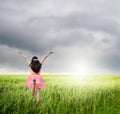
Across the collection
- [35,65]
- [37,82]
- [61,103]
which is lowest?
[61,103]

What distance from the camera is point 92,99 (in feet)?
63.8

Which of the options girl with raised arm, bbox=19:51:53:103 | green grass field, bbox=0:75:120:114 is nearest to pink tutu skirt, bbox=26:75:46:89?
girl with raised arm, bbox=19:51:53:103

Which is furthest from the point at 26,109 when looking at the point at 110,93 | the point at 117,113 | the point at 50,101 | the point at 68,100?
the point at 110,93

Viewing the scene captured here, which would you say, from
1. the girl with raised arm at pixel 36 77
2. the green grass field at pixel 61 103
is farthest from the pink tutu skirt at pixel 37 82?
the green grass field at pixel 61 103

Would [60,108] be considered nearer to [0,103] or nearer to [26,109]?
[26,109]

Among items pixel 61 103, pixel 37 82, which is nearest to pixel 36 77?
pixel 37 82

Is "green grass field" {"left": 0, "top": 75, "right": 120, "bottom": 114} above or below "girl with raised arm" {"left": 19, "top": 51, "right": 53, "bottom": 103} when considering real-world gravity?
below

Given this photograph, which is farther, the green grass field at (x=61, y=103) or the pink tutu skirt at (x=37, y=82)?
the pink tutu skirt at (x=37, y=82)

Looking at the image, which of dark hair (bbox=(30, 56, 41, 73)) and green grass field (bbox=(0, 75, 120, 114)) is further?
dark hair (bbox=(30, 56, 41, 73))

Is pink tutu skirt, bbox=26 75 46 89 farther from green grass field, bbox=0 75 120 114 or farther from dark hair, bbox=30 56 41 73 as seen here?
green grass field, bbox=0 75 120 114

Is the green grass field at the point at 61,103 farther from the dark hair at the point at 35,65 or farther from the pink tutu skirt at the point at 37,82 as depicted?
the dark hair at the point at 35,65

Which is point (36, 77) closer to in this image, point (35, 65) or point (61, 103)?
point (35, 65)

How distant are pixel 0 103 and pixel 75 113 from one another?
3.73 metres

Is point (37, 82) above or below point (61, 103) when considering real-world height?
above
